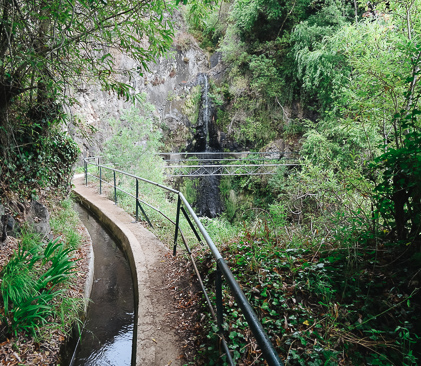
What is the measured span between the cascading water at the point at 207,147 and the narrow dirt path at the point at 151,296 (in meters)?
12.6

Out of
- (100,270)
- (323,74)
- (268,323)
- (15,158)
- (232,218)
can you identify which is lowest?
(232,218)

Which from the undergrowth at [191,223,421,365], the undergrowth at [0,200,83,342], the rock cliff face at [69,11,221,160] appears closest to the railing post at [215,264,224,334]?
the undergrowth at [191,223,421,365]

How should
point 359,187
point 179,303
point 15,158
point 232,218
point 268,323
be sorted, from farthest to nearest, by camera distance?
point 232,218 < point 15,158 < point 359,187 < point 179,303 < point 268,323

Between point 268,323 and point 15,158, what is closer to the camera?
point 268,323

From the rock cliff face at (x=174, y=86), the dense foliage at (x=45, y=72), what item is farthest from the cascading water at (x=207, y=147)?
the dense foliage at (x=45, y=72)

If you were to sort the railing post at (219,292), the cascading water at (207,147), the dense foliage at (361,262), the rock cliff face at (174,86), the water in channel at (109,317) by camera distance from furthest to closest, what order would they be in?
1. the rock cliff face at (174,86)
2. the cascading water at (207,147)
3. the water in channel at (109,317)
4. the dense foliage at (361,262)
5. the railing post at (219,292)

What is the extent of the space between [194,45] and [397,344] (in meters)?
23.2

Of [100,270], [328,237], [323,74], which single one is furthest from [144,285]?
[323,74]

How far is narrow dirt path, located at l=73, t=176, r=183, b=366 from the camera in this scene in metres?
2.09

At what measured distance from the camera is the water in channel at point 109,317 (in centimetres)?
238

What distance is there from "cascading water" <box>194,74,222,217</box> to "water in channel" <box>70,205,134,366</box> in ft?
44.3

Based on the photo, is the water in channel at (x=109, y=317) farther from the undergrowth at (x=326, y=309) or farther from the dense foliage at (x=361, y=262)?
the dense foliage at (x=361, y=262)

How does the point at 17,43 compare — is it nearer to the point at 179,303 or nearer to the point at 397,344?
the point at 179,303

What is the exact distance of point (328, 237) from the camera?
114 inches
